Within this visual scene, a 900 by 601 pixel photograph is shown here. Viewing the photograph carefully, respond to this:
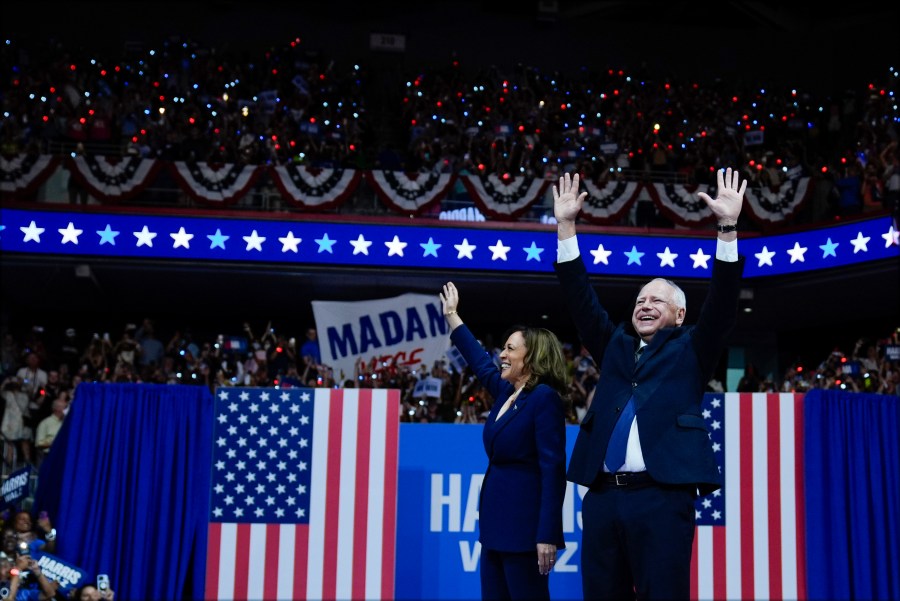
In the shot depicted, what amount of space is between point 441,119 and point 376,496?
9.42 meters

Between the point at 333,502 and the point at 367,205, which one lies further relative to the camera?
the point at 367,205

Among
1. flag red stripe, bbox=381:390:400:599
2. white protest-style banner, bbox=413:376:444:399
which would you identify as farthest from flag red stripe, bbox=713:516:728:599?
white protest-style banner, bbox=413:376:444:399

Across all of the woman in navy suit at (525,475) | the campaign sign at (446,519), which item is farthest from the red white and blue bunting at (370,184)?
the woman in navy suit at (525,475)

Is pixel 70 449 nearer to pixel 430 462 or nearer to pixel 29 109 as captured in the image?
pixel 430 462

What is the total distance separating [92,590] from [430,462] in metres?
2.35

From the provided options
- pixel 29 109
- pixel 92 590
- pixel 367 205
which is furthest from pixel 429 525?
pixel 29 109

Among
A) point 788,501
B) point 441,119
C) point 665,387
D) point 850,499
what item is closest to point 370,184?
point 441,119

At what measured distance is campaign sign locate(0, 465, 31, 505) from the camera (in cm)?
885

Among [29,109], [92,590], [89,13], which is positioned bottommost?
[92,590]

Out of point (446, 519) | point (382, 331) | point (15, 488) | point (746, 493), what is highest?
point (382, 331)

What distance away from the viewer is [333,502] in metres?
7.59

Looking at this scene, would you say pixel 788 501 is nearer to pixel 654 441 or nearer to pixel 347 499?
pixel 347 499

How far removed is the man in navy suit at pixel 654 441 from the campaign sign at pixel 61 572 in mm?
5178

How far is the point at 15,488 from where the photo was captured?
8875 millimetres
